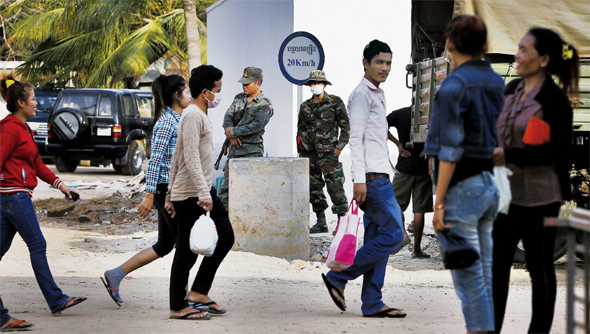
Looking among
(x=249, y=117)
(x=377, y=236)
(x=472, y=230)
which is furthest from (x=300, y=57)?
(x=472, y=230)

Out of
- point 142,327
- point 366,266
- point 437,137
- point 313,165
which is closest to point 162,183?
point 142,327

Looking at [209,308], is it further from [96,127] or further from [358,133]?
[96,127]

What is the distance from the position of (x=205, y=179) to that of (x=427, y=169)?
424cm

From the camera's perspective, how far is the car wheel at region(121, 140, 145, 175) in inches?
808

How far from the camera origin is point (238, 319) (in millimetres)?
5629

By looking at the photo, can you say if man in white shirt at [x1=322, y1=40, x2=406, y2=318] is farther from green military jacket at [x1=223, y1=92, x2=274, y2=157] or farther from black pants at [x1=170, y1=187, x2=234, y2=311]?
green military jacket at [x1=223, y1=92, x2=274, y2=157]

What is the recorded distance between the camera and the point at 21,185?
5355 millimetres

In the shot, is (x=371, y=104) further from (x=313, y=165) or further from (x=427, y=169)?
(x=313, y=165)

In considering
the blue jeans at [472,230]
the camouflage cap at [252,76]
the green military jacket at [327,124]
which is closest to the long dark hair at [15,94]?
the blue jeans at [472,230]

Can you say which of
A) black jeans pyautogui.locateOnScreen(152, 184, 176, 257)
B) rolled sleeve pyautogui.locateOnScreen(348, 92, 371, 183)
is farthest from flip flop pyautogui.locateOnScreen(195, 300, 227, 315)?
rolled sleeve pyautogui.locateOnScreen(348, 92, 371, 183)

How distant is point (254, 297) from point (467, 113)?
3.36 m

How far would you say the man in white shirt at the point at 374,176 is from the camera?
545 centimetres

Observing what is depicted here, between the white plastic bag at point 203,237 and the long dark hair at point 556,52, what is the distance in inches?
95.6

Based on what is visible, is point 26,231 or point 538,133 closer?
point 538,133
